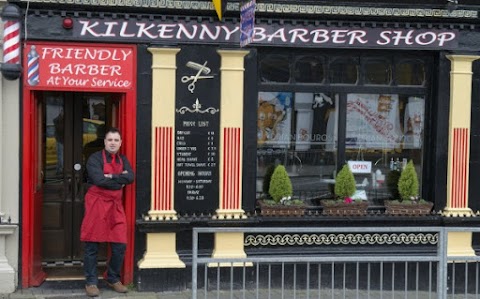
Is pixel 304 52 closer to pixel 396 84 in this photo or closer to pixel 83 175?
pixel 396 84

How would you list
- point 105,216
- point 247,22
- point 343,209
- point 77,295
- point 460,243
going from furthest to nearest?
point 460,243 → point 343,209 → point 77,295 → point 105,216 → point 247,22

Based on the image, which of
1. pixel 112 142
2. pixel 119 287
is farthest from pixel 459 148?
pixel 119 287

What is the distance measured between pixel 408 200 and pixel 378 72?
162cm

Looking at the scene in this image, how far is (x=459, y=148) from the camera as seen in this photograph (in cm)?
789

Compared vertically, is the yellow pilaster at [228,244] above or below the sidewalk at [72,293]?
above

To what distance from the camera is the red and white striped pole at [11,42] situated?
Answer: 689cm

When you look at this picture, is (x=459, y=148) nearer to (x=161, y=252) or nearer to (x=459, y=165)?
(x=459, y=165)

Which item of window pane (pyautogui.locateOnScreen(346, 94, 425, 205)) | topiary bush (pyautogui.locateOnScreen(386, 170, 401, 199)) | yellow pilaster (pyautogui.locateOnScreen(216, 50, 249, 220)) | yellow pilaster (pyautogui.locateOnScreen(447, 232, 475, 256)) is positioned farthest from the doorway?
yellow pilaster (pyautogui.locateOnScreen(447, 232, 475, 256))

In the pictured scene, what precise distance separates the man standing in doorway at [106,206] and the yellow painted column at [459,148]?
3867 millimetres

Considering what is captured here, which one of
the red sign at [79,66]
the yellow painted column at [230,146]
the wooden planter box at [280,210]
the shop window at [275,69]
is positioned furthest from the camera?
the shop window at [275,69]

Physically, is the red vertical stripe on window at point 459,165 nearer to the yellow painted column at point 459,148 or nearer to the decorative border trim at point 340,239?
the yellow painted column at point 459,148

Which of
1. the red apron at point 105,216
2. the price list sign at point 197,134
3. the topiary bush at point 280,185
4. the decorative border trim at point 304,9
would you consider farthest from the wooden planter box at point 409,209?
the red apron at point 105,216

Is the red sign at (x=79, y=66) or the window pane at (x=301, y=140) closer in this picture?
the red sign at (x=79, y=66)

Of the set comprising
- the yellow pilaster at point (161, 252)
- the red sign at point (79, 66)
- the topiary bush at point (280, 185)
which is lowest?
the yellow pilaster at point (161, 252)
